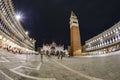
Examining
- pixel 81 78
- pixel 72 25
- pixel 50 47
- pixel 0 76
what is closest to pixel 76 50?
pixel 72 25

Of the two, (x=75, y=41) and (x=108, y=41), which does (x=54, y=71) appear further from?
(x=108, y=41)

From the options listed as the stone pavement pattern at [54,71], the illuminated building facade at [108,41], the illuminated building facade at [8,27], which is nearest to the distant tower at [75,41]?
the illuminated building facade at [108,41]

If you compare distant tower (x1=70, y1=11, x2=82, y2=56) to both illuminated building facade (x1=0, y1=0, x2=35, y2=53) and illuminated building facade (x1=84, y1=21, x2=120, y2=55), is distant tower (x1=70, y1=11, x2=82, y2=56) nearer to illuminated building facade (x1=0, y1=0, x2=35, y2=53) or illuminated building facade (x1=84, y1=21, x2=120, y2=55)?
illuminated building facade (x1=84, y1=21, x2=120, y2=55)

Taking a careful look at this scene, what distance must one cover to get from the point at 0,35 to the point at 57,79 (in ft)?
110

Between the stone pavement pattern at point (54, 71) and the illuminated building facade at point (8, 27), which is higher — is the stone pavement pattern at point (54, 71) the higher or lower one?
the lower one

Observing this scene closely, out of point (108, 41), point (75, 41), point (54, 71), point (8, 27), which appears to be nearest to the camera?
point (54, 71)

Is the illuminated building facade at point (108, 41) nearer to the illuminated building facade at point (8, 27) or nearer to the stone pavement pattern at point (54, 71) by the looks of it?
the illuminated building facade at point (8, 27)

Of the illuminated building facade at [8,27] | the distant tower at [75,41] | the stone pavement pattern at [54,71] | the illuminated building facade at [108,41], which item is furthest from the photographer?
the illuminated building facade at [108,41]

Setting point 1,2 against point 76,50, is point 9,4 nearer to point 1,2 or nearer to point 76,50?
point 1,2

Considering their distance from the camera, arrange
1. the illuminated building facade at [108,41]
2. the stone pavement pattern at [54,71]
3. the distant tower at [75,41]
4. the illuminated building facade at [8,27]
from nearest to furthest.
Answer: the stone pavement pattern at [54,71] < the illuminated building facade at [8,27] < the distant tower at [75,41] < the illuminated building facade at [108,41]

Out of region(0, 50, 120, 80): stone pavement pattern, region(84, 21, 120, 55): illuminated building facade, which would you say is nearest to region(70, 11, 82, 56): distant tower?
A: region(84, 21, 120, 55): illuminated building facade

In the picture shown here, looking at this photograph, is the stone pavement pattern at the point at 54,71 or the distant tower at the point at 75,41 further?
the distant tower at the point at 75,41

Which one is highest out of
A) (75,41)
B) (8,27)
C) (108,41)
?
(8,27)

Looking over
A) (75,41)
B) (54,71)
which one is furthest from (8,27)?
(54,71)
